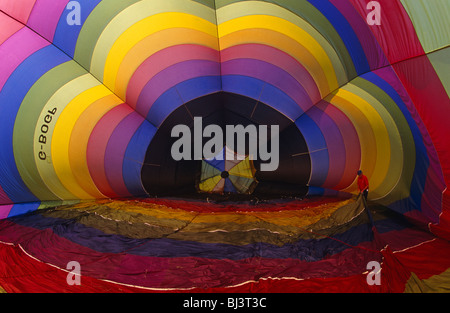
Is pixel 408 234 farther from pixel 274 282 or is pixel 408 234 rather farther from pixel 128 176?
pixel 128 176

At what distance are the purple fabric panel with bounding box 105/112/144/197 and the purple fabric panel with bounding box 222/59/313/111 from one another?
1.51m

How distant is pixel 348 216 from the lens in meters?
3.88

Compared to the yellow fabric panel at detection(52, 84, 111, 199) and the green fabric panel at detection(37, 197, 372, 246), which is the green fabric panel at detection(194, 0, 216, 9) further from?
the green fabric panel at detection(37, 197, 372, 246)

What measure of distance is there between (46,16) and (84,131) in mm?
1571

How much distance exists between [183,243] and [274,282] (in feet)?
3.80

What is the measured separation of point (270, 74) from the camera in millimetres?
4535

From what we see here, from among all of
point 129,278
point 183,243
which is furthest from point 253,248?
point 129,278

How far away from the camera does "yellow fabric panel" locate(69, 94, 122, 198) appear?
4.42 meters

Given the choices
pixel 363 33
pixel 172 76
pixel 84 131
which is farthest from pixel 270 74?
pixel 84 131

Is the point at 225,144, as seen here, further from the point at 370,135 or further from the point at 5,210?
the point at 5,210

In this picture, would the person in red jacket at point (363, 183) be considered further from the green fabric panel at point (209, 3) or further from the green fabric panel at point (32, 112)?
the green fabric panel at point (32, 112)

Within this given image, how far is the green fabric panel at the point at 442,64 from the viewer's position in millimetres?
2570

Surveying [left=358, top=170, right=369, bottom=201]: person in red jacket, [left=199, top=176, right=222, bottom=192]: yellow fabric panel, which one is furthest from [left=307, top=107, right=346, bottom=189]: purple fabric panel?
[left=199, top=176, right=222, bottom=192]: yellow fabric panel

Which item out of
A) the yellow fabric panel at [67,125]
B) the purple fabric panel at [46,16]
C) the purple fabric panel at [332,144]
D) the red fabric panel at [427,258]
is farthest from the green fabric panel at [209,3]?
the red fabric panel at [427,258]
